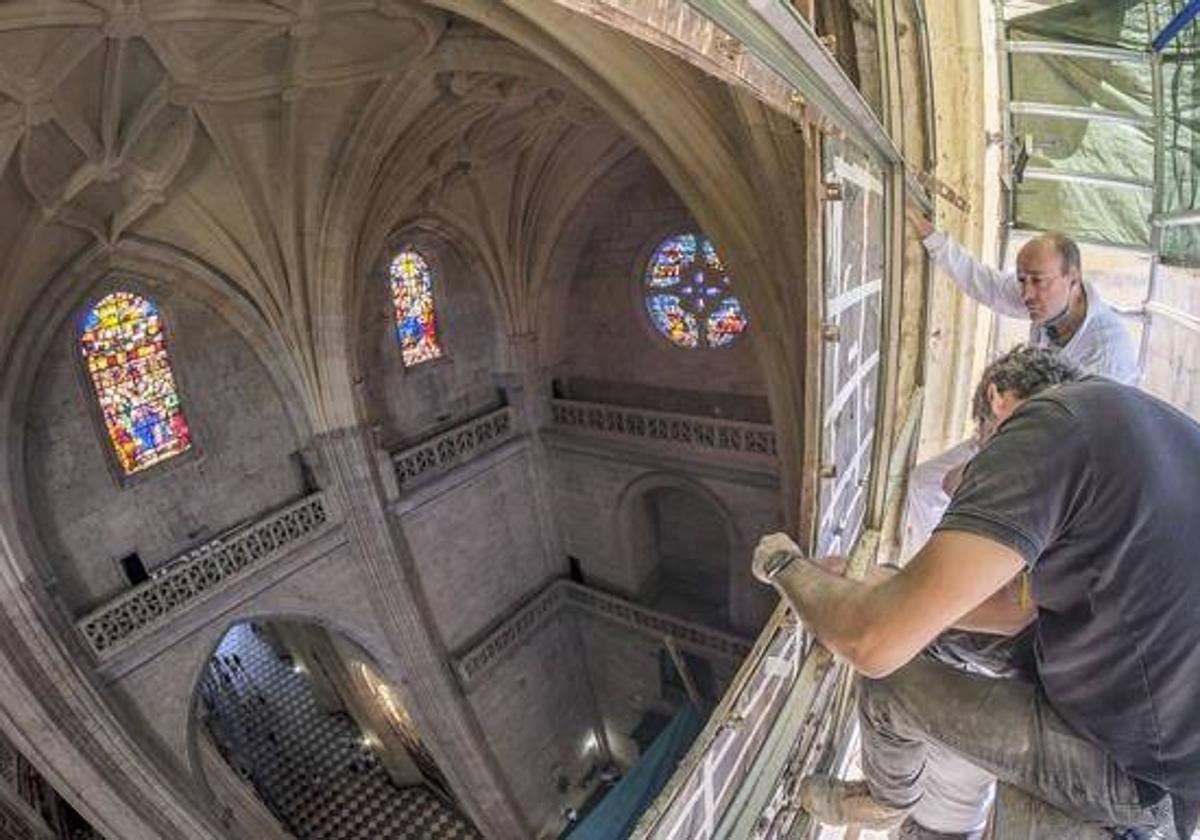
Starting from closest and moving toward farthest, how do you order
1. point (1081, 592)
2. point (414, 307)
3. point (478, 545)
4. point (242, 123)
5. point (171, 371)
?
point (1081, 592) < point (242, 123) < point (171, 371) < point (414, 307) < point (478, 545)

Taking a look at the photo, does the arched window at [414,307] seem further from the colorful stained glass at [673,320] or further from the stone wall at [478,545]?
the colorful stained glass at [673,320]

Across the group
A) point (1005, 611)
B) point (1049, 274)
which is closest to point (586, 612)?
point (1049, 274)

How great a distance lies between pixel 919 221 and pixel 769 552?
1.80 metres

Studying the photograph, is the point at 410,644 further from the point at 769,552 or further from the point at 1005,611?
the point at 1005,611

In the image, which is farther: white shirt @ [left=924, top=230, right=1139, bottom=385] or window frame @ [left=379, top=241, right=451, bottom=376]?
window frame @ [left=379, top=241, right=451, bottom=376]

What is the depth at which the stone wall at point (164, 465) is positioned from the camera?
269 inches

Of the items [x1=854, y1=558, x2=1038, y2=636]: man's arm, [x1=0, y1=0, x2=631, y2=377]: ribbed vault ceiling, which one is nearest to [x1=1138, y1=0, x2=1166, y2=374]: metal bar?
[x1=854, y1=558, x2=1038, y2=636]: man's arm

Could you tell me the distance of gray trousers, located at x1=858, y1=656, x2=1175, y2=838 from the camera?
60.7 inches

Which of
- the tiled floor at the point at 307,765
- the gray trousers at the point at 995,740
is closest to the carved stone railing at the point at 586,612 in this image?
the tiled floor at the point at 307,765

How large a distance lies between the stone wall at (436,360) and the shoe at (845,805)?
8.28 m

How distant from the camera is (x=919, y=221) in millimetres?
2762

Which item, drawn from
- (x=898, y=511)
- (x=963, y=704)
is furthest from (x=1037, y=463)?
(x=898, y=511)

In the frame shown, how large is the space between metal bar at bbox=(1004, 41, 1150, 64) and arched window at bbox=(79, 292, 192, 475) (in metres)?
8.37

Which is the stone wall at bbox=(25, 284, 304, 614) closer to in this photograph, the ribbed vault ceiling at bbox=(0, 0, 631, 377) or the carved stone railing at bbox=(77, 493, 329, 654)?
the carved stone railing at bbox=(77, 493, 329, 654)
